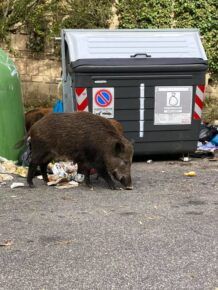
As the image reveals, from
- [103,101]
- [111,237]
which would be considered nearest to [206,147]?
[103,101]

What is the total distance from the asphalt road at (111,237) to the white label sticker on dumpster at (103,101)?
71.9 inches

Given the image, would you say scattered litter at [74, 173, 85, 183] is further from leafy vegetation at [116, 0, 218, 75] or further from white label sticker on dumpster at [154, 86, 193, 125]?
leafy vegetation at [116, 0, 218, 75]

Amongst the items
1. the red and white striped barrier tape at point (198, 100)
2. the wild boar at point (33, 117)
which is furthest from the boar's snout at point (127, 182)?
the wild boar at point (33, 117)

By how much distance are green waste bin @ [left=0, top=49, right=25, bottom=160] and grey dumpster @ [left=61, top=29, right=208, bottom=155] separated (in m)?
0.92

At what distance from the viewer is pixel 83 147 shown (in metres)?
7.73

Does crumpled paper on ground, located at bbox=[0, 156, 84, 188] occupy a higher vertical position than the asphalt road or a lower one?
lower

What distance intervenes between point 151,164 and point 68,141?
2269 millimetres

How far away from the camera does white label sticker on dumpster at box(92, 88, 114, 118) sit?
9312mm

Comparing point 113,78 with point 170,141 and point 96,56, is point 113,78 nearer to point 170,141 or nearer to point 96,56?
point 96,56

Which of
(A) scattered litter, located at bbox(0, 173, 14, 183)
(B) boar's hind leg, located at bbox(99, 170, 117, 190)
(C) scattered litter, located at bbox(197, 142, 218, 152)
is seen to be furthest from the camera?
(C) scattered litter, located at bbox(197, 142, 218, 152)

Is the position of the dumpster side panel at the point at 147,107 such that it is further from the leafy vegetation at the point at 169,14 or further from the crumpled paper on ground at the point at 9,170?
the leafy vegetation at the point at 169,14

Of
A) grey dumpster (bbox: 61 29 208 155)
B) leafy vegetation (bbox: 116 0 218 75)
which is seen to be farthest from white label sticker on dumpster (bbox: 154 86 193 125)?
leafy vegetation (bbox: 116 0 218 75)

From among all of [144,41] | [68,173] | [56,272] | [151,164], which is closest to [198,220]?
[56,272]

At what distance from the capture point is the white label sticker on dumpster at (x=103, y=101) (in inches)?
367
